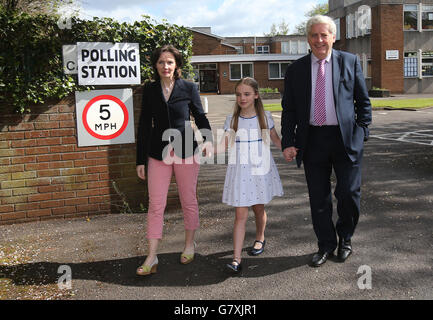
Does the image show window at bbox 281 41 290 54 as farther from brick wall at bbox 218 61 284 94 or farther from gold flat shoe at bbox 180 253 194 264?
gold flat shoe at bbox 180 253 194 264

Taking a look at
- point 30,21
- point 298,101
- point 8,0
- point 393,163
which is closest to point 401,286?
point 298,101

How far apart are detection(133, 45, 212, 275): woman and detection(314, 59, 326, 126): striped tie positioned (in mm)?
946

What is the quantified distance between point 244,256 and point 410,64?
3502 cm

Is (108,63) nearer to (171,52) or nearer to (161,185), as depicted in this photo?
(171,52)

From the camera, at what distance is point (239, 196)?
4.04m

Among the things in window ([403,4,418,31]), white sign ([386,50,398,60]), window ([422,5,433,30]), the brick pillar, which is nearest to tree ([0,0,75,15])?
the brick pillar

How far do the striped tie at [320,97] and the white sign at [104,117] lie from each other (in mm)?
2524

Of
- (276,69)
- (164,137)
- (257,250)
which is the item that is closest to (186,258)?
(257,250)

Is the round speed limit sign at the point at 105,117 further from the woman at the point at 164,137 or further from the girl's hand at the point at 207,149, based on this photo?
the girl's hand at the point at 207,149

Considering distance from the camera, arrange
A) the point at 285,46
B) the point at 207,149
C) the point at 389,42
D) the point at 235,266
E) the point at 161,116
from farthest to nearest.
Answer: the point at 285,46, the point at 389,42, the point at 161,116, the point at 207,149, the point at 235,266

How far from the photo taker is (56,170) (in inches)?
219

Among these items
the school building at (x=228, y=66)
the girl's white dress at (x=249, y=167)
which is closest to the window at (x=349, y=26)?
the school building at (x=228, y=66)

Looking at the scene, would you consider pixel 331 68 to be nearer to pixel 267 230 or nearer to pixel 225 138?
pixel 225 138
